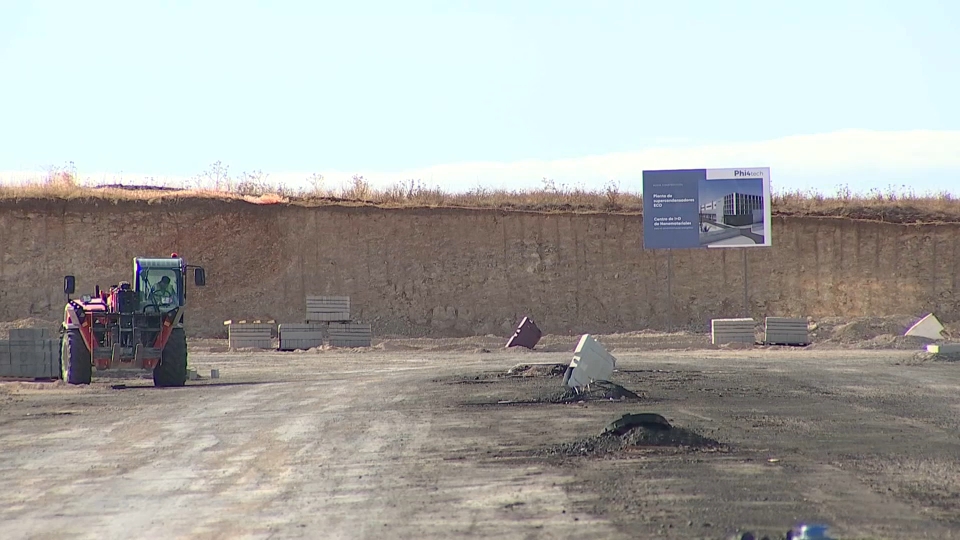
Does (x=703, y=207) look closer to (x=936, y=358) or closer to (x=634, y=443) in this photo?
(x=936, y=358)

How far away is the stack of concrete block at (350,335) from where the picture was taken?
4212 centimetres

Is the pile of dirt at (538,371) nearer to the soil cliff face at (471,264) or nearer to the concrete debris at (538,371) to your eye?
the concrete debris at (538,371)

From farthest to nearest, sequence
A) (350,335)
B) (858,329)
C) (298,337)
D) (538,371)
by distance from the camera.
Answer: (858,329)
(350,335)
(298,337)
(538,371)

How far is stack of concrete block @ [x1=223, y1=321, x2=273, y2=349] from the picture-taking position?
41.5m

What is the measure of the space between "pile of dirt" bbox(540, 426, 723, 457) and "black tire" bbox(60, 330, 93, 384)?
14084mm

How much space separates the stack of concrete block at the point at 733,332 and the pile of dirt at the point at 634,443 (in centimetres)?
2923

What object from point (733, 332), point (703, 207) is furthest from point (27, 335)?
point (703, 207)

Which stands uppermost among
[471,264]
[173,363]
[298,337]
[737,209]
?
[737,209]

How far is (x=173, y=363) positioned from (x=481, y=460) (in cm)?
1355

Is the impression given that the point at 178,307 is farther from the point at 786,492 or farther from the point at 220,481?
the point at 786,492

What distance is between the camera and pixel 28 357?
2798 cm

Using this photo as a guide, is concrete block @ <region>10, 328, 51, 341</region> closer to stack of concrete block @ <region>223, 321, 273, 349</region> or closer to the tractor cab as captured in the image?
the tractor cab

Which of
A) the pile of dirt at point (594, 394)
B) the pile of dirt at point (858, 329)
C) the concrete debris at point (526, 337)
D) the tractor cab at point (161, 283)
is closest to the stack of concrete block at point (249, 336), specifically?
the concrete debris at point (526, 337)

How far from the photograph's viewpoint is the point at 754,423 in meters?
15.4
